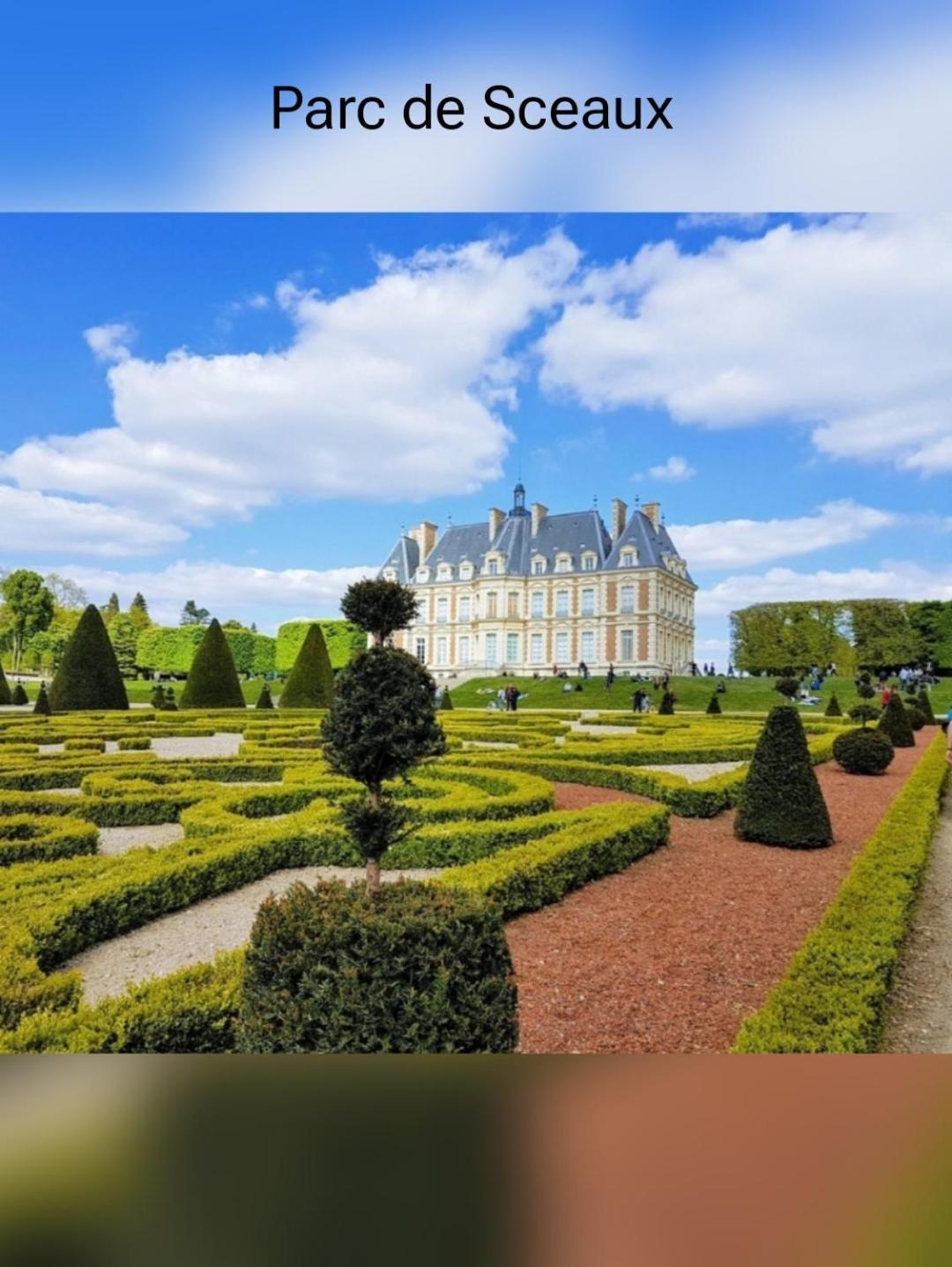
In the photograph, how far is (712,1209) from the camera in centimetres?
233

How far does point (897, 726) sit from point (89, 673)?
417 inches

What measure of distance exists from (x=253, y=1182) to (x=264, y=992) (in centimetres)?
89

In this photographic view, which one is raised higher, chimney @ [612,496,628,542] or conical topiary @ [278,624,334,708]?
chimney @ [612,496,628,542]

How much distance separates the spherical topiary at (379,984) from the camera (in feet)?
6.66

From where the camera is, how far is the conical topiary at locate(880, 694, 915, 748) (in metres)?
10.2

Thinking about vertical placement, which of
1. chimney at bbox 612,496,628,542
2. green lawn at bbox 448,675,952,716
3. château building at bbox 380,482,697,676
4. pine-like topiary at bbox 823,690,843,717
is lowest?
pine-like topiary at bbox 823,690,843,717

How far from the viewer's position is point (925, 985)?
3.31 m

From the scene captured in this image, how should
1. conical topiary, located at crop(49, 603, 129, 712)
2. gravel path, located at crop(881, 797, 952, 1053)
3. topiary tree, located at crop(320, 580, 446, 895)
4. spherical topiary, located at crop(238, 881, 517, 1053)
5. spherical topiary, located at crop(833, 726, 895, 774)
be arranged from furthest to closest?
spherical topiary, located at crop(833, 726, 895, 774), conical topiary, located at crop(49, 603, 129, 712), gravel path, located at crop(881, 797, 952, 1053), topiary tree, located at crop(320, 580, 446, 895), spherical topiary, located at crop(238, 881, 517, 1053)

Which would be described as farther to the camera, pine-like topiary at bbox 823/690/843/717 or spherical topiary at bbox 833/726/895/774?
spherical topiary at bbox 833/726/895/774

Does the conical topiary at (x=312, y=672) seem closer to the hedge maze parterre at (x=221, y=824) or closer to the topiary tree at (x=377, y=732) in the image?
the hedge maze parterre at (x=221, y=824)

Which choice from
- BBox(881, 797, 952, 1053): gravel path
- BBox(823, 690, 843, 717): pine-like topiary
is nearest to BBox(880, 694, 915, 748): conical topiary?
BBox(823, 690, 843, 717): pine-like topiary

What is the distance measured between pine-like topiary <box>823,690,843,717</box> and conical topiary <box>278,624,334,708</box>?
17.0ft

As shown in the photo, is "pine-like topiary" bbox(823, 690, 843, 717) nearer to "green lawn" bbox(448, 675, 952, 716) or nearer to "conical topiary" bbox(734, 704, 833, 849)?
"green lawn" bbox(448, 675, 952, 716)

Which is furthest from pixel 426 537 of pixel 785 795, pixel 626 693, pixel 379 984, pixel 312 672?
pixel 785 795
